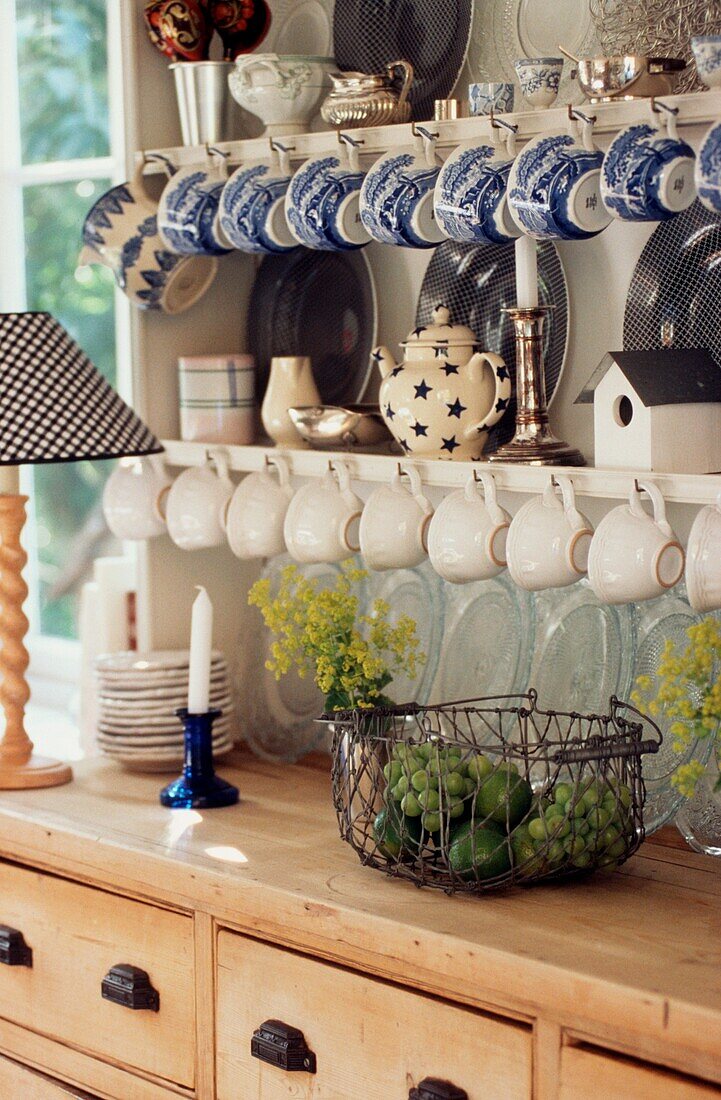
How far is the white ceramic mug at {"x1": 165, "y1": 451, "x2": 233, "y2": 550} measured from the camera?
2012 mm

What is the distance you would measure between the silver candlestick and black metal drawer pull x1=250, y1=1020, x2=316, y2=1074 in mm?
651

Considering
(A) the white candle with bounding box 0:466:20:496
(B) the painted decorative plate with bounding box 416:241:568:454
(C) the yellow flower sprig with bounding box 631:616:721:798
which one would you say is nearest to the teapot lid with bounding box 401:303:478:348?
(B) the painted decorative plate with bounding box 416:241:568:454

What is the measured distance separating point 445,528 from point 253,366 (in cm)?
52

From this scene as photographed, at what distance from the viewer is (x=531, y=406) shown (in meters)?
1.73

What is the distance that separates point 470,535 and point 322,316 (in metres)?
0.53

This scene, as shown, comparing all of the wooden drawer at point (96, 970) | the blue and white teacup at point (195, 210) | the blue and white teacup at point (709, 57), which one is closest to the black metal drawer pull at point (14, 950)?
the wooden drawer at point (96, 970)

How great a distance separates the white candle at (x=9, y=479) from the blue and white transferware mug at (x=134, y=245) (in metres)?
0.28

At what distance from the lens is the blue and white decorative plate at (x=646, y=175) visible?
1.47m

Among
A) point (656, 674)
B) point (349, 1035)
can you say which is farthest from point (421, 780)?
point (656, 674)

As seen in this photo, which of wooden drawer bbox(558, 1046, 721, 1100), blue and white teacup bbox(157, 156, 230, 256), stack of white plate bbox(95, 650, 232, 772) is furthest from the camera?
stack of white plate bbox(95, 650, 232, 772)

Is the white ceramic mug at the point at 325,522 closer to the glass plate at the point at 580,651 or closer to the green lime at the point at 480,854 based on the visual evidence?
the glass plate at the point at 580,651

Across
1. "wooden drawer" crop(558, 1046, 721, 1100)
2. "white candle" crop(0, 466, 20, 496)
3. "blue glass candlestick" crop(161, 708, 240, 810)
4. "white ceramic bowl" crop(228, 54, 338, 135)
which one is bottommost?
"wooden drawer" crop(558, 1046, 721, 1100)

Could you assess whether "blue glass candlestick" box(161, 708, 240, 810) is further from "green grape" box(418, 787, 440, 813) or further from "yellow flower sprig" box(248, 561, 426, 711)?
"green grape" box(418, 787, 440, 813)

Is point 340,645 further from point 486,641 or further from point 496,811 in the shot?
point 496,811
